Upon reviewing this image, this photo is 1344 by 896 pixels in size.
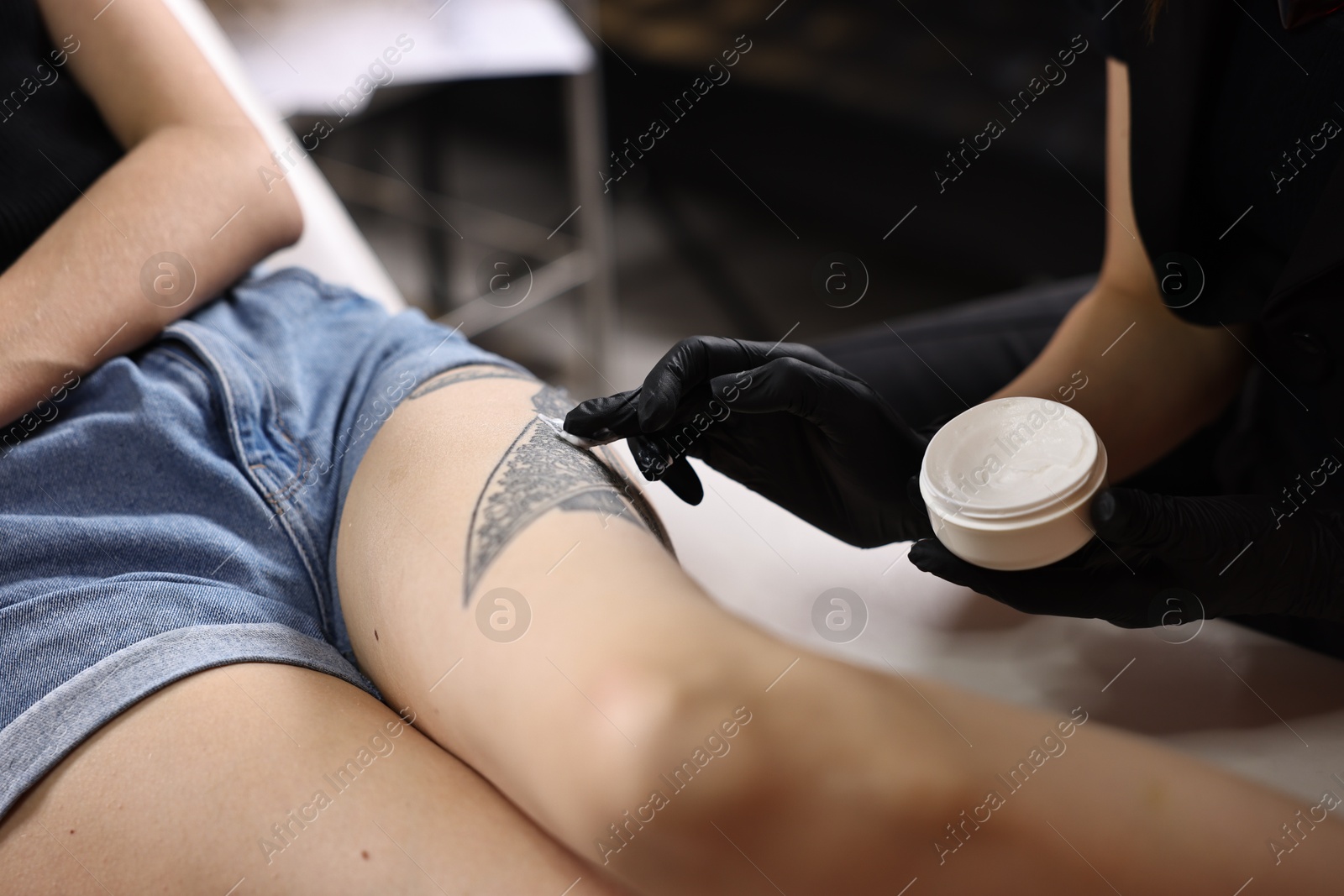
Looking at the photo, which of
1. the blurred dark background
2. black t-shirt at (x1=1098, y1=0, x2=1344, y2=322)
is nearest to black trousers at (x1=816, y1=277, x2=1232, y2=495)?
black t-shirt at (x1=1098, y1=0, x2=1344, y2=322)

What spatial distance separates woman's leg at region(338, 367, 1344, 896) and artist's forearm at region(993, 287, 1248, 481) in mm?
351

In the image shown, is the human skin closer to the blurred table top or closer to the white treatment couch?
the white treatment couch

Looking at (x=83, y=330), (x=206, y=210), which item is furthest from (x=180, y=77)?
(x=83, y=330)

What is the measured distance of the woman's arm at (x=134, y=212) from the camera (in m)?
0.72

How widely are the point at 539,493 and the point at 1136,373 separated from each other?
0.57 metres

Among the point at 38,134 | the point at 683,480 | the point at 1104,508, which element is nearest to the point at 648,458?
the point at 683,480

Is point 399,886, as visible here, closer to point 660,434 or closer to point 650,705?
point 650,705

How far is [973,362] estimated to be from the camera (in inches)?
36.6

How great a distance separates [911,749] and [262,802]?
1.16 ft

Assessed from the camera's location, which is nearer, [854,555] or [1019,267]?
[854,555]

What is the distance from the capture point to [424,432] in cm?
66

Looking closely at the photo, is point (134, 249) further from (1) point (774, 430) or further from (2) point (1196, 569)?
(2) point (1196, 569)

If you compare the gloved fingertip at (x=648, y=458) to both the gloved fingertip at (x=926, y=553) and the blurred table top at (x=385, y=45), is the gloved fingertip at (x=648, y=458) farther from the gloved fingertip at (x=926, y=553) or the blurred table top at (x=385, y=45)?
the blurred table top at (x=385, y=45)

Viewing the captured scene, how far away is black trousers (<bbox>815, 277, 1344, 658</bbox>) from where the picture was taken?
871 millimetres
